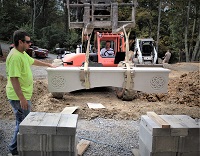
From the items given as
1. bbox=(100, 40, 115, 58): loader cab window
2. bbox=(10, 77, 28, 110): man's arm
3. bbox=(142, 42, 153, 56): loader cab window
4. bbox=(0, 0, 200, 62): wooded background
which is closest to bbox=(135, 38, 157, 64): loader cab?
bbox=(142, 42, 153, 56): loader cab window

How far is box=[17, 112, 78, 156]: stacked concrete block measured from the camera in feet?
10.6

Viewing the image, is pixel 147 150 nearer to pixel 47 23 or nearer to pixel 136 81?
pixel 136 81

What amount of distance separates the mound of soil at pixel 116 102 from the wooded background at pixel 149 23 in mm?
11966

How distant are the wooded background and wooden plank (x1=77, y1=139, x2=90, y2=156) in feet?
53.5

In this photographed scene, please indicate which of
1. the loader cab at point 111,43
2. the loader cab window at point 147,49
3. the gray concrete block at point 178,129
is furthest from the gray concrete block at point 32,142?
the loader cab window at point 147,49

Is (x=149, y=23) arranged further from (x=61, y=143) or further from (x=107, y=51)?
(x=61, y=143)

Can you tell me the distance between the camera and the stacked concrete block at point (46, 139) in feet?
10.6

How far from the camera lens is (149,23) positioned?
1015 inches

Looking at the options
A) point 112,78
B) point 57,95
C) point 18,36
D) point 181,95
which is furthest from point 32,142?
point 181,95

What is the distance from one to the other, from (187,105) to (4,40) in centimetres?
2873

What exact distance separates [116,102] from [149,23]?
19663mm

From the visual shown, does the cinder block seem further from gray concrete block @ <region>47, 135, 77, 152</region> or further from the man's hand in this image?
the man's hand

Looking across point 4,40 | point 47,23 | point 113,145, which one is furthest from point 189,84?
point 47,23

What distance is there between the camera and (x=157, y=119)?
3.63 metres
